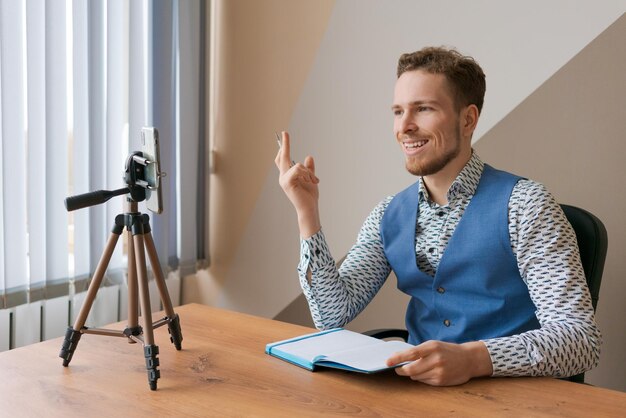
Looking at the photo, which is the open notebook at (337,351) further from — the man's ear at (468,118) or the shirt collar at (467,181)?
the man's ear at (468,118)

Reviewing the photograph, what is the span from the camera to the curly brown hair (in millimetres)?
1886

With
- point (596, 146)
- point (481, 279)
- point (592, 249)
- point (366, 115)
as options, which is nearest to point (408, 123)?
point (481, 279)

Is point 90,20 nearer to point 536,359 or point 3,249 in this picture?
point 3,249

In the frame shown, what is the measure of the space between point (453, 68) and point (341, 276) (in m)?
0.64

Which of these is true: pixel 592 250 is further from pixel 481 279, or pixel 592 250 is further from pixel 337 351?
pixel 337 351

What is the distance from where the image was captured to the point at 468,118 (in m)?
1.94

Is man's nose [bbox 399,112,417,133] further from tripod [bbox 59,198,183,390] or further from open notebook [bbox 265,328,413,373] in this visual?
tripod [bbox 59,198,183,390]

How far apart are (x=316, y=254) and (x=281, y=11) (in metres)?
1.65

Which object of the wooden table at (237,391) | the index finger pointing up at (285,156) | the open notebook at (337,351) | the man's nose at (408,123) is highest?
the man's nose at (408,123)

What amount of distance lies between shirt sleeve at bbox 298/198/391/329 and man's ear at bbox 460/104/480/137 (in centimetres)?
30

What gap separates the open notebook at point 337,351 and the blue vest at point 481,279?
0.29m

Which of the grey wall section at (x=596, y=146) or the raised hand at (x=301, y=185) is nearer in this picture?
the raised hand at (x=301, y=185)

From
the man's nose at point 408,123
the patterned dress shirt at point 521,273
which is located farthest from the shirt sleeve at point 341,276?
the man's nose at point 408,123

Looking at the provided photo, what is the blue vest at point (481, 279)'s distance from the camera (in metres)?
1.75
